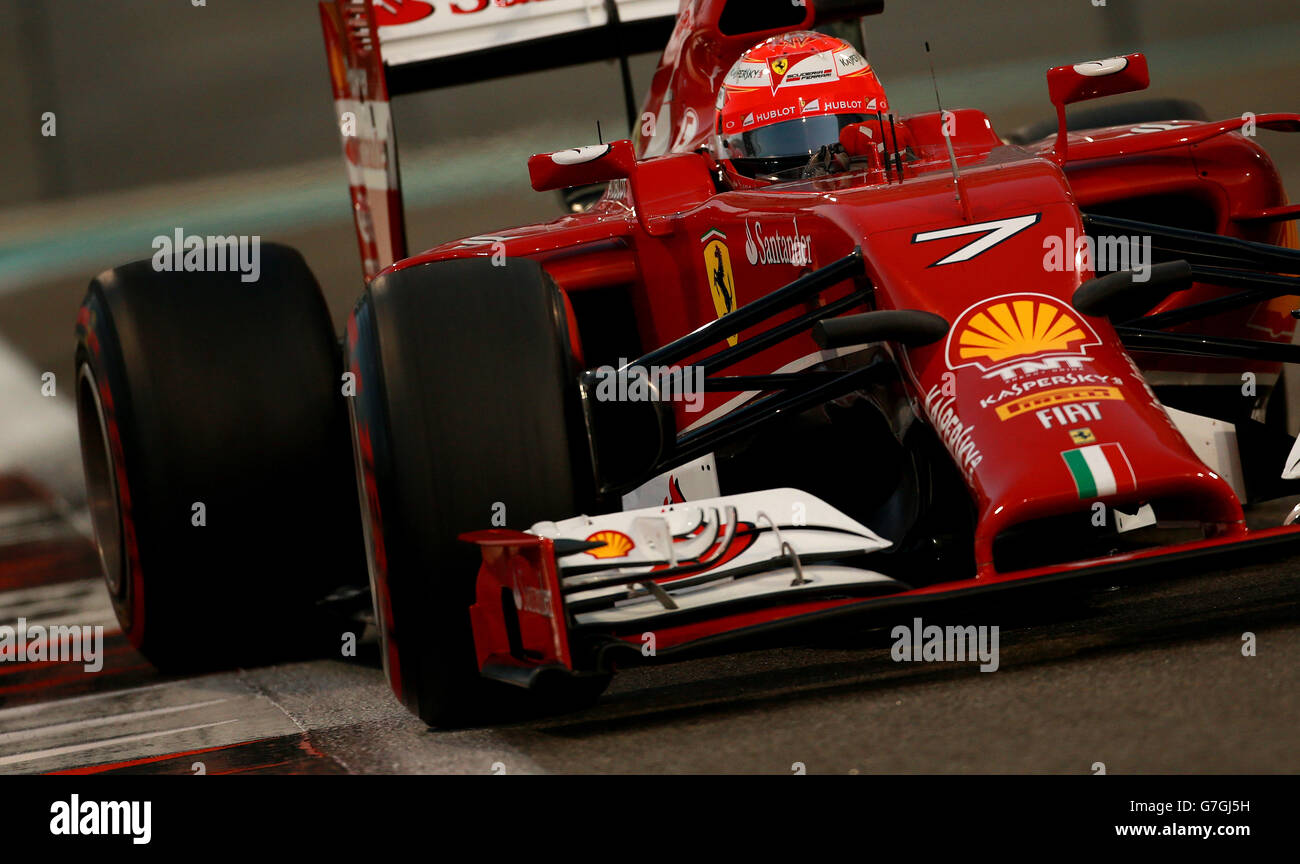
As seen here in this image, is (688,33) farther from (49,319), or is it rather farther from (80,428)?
(49,319)

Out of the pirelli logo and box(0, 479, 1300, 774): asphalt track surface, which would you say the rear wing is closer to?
box(0, 479, 1300, 774): asphalt track surface

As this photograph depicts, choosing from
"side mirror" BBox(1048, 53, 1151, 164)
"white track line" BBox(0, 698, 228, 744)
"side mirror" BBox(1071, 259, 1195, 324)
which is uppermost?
"side mirror" BBox(1048, 53, 1151, 164)

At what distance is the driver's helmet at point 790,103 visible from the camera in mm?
4422

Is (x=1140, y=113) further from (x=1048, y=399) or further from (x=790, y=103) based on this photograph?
(x=1048, y=399)

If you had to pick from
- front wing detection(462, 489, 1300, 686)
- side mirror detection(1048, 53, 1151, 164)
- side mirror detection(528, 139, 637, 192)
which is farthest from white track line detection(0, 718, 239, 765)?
side mirror detection(1048, 53, 1151, 164)

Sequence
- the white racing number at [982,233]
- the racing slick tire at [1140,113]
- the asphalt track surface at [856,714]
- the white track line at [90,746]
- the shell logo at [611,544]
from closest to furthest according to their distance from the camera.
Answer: the asphalt track surface at [856,714]
the shell logo at [611,544]
the white racing number at [982,233]
the white track line at [90,746]
the racing slick tire at [1140,113]

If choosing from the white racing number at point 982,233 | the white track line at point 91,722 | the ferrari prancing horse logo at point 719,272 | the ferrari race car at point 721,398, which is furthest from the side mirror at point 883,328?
the white track line at point 91,722

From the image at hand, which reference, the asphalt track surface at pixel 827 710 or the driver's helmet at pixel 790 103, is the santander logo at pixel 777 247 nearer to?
the driver's helmet at pixel 790 103

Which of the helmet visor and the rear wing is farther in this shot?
the rear wing

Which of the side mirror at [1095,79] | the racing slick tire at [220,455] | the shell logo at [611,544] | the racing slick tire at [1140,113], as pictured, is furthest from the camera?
the racing slick tire at [1140,113]

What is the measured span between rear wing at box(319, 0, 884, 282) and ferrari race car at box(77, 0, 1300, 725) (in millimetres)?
1315

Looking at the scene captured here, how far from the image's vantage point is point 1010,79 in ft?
59.2

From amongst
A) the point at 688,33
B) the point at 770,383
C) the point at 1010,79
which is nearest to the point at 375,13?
the point at 688,33

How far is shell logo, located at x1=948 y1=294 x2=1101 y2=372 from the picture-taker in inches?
126
